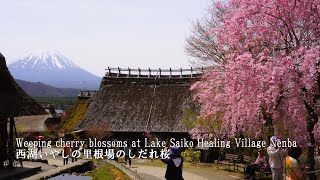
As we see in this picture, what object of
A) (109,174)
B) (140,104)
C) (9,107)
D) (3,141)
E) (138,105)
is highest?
(140,104)

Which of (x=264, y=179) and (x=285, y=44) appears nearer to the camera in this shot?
(x=285, y=44)

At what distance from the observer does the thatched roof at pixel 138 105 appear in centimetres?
4356

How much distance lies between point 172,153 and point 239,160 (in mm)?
16450

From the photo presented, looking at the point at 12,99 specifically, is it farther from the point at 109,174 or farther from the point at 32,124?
the point at 32,124

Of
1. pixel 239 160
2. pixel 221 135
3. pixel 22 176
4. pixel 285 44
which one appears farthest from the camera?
pixel 221 135

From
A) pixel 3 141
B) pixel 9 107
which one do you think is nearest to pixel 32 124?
pixel 3 141

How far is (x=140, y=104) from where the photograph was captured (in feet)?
152

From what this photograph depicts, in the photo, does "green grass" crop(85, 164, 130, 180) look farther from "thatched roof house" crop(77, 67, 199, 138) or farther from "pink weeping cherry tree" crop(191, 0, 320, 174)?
"thatched roof house" crop(77, 67, 199, 138)

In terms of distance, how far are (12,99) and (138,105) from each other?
843 inches

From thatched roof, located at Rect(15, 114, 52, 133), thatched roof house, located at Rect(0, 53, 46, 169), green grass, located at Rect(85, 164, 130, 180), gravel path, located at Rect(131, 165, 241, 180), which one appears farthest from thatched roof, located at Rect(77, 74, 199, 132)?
green grass, located at Rect(85, 164, 130, 180)

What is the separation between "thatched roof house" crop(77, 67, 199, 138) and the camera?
4356 centimetres

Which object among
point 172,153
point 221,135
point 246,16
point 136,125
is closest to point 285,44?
point 246,16

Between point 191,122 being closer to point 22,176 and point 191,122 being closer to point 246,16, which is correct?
point 22,176

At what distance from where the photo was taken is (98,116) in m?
45.7
